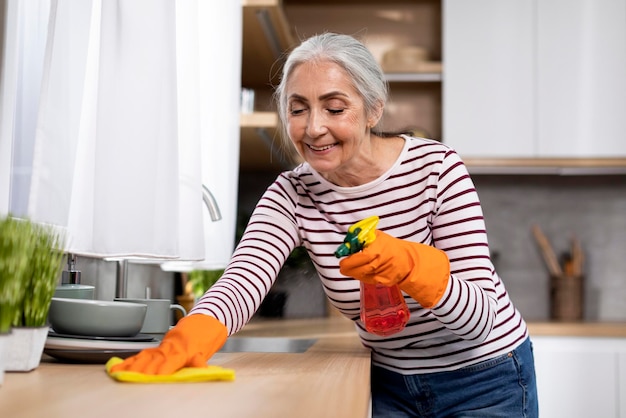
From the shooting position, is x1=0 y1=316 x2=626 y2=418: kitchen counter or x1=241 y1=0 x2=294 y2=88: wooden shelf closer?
x1=0 y1=316 x2=626 y2=418: kitchen counter

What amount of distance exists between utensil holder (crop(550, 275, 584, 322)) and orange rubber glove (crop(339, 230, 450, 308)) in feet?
6.99

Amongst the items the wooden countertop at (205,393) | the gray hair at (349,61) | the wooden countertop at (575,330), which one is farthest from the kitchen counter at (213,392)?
the wooden countertop at (575,330)

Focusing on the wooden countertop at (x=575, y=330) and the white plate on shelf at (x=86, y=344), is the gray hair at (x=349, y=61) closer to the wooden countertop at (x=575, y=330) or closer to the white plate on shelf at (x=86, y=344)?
the white plate on shelf at (x=86, y=344)

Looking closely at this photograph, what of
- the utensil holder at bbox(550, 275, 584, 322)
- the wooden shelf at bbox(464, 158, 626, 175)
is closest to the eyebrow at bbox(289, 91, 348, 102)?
the wooden shelf at bbox(464, 158, 626, 175)

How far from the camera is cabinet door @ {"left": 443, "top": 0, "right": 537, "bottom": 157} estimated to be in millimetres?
3080

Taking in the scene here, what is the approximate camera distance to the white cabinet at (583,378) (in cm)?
269

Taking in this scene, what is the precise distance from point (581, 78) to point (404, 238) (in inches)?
77.6

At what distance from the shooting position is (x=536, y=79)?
309cm

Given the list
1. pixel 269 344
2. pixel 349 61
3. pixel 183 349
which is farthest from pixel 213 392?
pixel 269 344

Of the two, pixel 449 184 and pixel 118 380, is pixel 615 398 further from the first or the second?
pixel 118 380

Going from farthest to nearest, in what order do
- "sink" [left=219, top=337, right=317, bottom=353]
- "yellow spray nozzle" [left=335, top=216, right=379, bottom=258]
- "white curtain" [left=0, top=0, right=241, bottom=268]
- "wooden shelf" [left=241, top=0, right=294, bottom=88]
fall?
"wooden shelf" [left=241, top=0, right=294, bottom=88] < "sink" [left=219, top=337, right=317, bottom=353] < "white curtain" [left=0, top=0, right=241, bottom=268] < "yellow spray nozzle" [left=335, top=216, right=379, bottom=258]

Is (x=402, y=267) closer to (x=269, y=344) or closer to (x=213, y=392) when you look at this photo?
(x=213, y=392)

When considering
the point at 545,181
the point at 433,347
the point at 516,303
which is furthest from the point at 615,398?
the point at 433,347

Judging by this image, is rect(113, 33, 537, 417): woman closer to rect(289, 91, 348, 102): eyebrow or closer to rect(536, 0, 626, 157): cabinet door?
rect(289, 91, 348, 102): eyebrow
